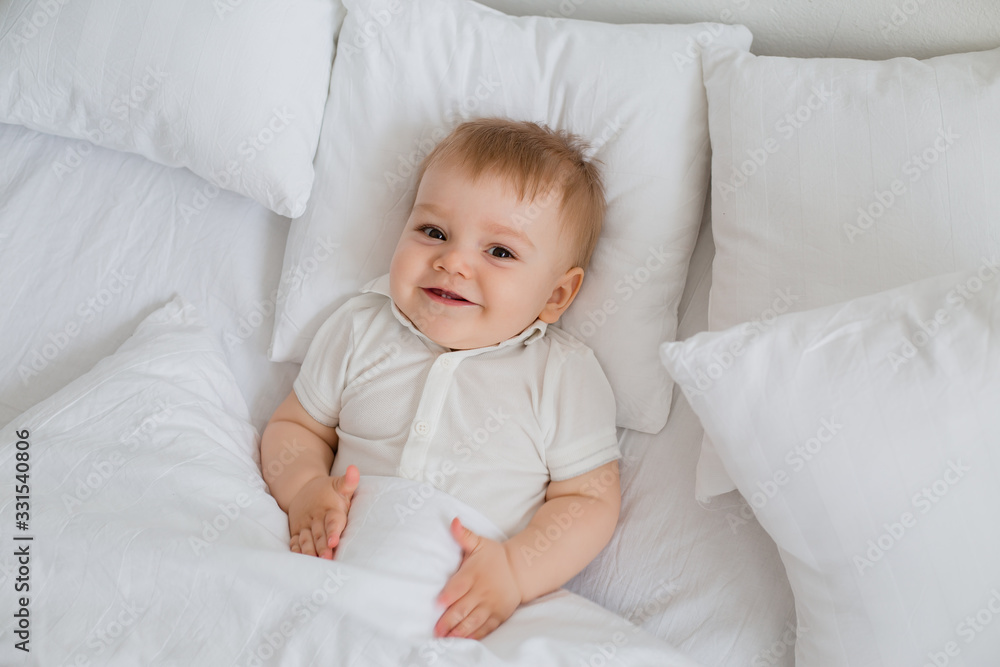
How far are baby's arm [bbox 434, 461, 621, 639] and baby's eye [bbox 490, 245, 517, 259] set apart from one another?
1.17ft

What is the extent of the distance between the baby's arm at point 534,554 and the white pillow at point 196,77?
27.3 inches

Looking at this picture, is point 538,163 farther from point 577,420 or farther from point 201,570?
point 201,570

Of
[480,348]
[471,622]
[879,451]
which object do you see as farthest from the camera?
[480,348]

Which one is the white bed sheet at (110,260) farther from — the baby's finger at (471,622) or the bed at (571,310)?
the baby's finger at (471,622)

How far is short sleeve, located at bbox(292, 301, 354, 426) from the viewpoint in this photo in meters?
1.22

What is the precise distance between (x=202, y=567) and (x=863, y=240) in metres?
0.98

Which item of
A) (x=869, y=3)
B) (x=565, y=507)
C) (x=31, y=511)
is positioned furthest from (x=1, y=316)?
(x=869, y=3)

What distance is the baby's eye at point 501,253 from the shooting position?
3.70ft

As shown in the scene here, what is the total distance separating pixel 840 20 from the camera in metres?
1.24

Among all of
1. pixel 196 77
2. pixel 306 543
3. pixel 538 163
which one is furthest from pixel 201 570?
pixel 196 77

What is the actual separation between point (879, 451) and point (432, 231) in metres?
0.70

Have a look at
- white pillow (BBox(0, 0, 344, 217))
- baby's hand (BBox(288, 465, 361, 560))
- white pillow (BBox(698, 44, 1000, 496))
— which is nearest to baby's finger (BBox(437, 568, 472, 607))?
baby's hand (BBox(288, 465, 361, 560))

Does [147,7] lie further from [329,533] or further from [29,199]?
[329,533]

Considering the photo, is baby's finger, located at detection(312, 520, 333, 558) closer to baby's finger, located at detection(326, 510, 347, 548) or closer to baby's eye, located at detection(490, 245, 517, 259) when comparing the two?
baby's finger, located at detection(326, 510, 347, 548)
